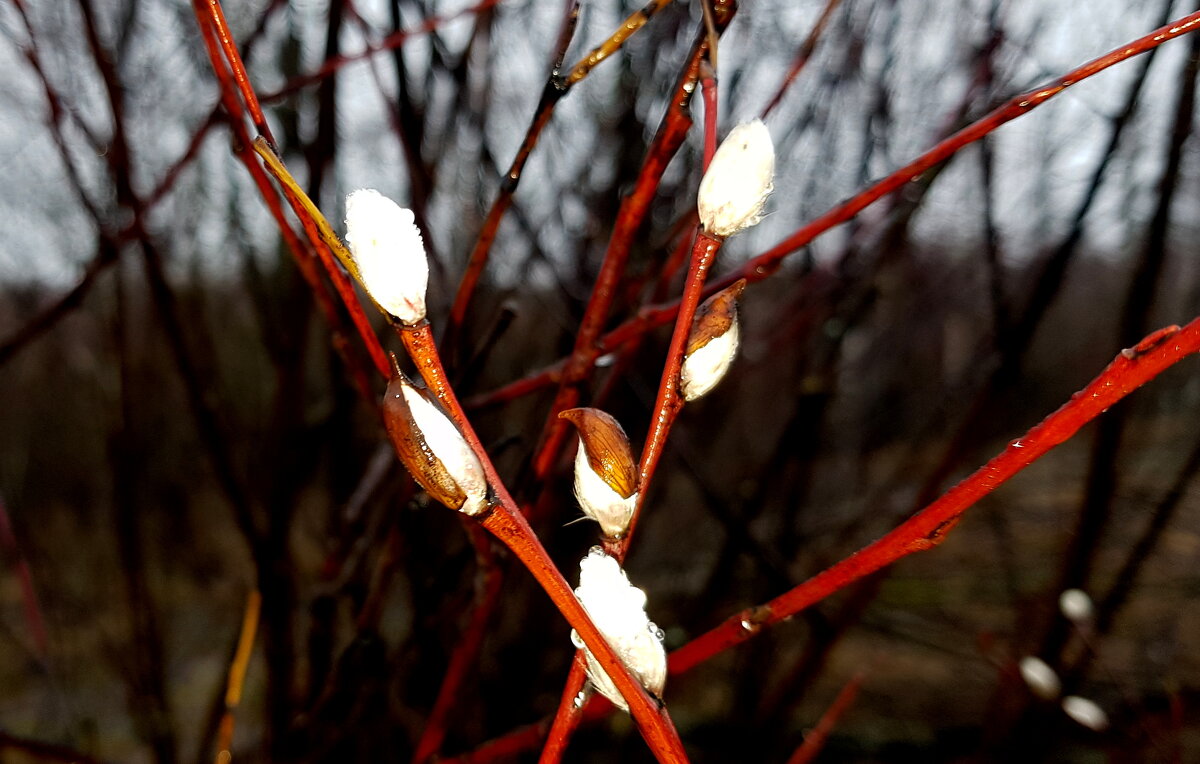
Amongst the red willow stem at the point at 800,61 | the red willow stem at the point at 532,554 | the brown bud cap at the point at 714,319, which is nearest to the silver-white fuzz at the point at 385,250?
the red willow stem at the point at 532,554

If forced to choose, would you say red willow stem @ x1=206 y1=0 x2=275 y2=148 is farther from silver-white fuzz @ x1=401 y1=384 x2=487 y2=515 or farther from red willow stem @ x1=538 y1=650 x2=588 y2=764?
red willow stem @ x1=538 y1=650 x2=588 y2=764

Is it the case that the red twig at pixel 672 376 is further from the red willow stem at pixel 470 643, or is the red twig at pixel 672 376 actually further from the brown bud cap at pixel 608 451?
the red willow stem at pixel 470 643

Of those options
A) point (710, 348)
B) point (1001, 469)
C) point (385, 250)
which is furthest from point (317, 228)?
point (1001, 469)

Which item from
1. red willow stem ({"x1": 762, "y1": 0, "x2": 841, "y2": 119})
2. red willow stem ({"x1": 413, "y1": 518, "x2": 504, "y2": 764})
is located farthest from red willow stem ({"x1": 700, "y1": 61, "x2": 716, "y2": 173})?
red willow stem ({"x1": 413, "y1": 518, "x2": 504, "y2": 764})

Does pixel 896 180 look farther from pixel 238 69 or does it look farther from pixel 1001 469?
pixel 238 69

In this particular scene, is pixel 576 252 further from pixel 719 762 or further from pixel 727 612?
pixel 719 762

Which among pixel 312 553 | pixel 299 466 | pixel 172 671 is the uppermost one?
pixel 312 553

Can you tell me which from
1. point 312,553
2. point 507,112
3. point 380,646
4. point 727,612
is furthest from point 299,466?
point 312,553
